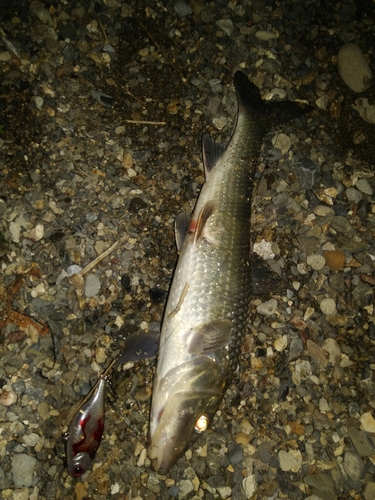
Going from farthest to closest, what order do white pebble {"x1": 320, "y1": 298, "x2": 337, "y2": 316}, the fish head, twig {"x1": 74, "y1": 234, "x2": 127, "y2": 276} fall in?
white pebble {"x1": 320, "y1": 298, "x2": 337, "y2": 316} → twig {"x1": 74, "y1": 234, "x2": 127, "y2": 276} → the fish head

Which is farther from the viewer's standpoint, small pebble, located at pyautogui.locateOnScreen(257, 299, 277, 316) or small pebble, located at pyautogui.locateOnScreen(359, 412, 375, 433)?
small pebble, located at pyautogui.locateOnScreen(257, 299, 277, 316)

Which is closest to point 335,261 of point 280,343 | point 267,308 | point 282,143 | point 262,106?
point 267,308

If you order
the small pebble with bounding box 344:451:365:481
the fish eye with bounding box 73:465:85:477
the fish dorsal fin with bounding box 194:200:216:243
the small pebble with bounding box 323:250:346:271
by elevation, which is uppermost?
the fish dorsal fin with bounding box 194:200:216:243

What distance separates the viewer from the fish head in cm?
321

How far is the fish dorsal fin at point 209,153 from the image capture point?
4.01 meters

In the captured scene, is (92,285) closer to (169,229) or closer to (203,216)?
(169,229)

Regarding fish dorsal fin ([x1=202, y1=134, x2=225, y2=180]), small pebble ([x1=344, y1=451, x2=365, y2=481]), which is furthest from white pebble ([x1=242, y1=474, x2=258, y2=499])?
fish dorsal fin ([x1=202, y1=134, x2=225, y2=180])

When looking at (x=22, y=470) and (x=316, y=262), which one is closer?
(x=22, y=470)

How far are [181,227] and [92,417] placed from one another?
200 centimetres

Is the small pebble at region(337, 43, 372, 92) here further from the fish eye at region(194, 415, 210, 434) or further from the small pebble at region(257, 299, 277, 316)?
the fish eye at region(194, 415, 210, 434)

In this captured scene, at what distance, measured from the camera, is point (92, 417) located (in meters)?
3.45

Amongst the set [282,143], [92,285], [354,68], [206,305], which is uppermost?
[354,68]

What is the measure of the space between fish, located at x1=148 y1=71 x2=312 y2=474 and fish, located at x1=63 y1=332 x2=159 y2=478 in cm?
21

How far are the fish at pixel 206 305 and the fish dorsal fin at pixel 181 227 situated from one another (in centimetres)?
1
